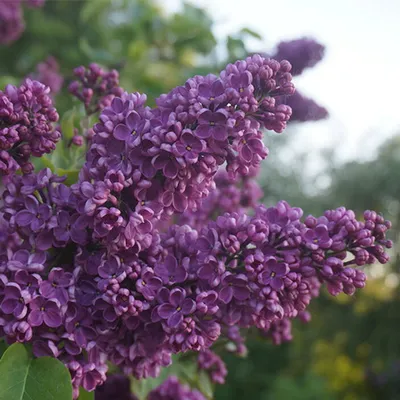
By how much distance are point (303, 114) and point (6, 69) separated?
1.87m

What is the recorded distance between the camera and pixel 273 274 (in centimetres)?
76

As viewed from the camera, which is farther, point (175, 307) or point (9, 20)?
point (9, 20)

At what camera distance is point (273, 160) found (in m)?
4.43

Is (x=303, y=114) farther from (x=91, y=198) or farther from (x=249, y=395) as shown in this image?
(x=249, y=395)

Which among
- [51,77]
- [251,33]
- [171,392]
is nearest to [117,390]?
[171,392]

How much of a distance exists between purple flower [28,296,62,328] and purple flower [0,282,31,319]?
0.04 feet

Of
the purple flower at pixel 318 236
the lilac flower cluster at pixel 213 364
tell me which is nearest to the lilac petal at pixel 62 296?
the purple flower at pixel 318 236

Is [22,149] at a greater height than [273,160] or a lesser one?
lesser

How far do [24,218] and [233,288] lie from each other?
293 millimetres

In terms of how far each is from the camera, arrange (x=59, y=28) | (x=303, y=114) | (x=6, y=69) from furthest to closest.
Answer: (x=6, y=69)
(x=59, y=28)
(x=303, y=114)

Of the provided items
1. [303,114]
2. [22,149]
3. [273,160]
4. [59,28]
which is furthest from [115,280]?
[273,160]

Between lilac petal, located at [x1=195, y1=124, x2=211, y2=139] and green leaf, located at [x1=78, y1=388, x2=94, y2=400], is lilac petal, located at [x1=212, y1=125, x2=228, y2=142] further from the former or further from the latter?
green leaf, located at [x1=78, y1=388, x2=94, y2=400]

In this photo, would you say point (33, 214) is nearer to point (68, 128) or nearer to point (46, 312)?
point (46, 312)

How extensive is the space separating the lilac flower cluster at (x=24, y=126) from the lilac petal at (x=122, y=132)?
10cm
